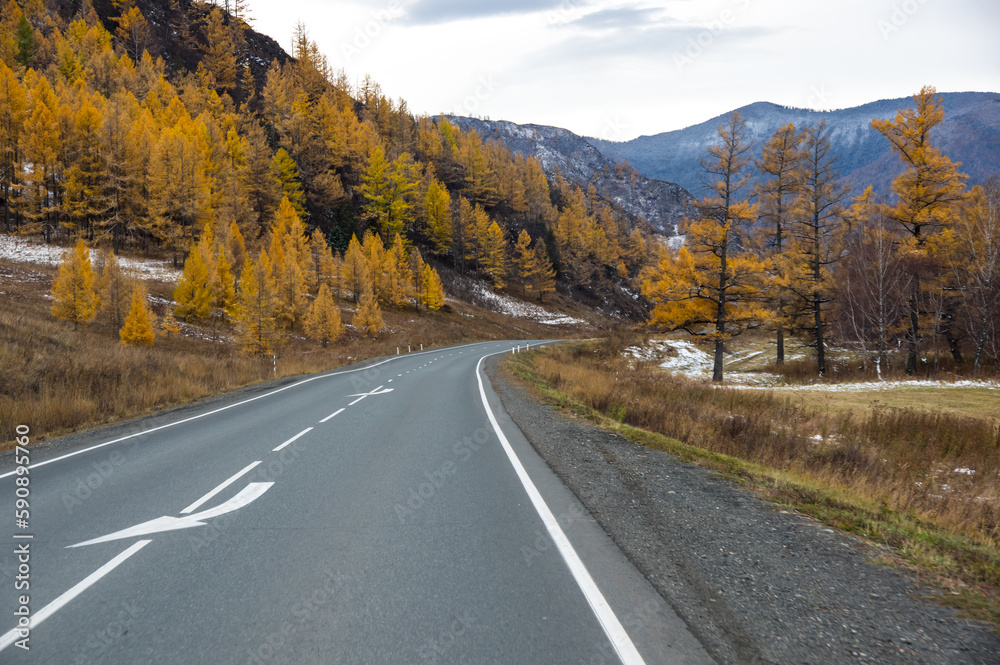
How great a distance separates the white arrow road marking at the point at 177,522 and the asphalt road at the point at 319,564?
0.03 m

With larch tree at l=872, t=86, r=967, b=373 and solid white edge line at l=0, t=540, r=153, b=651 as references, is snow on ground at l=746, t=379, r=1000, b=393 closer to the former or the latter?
larch tree at l=872, t=86, r=967, b=373

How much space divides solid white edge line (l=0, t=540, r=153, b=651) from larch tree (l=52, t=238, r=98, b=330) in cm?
3650

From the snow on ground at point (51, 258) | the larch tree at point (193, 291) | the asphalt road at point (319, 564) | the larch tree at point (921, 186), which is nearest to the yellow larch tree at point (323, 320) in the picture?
the larch tree at point (193, 291)

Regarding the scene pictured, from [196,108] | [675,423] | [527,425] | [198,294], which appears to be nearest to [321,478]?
[527,425]

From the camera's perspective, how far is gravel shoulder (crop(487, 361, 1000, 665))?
2.50 meters

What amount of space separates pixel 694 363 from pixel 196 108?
8364 cm

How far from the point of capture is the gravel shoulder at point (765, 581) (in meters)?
2.50

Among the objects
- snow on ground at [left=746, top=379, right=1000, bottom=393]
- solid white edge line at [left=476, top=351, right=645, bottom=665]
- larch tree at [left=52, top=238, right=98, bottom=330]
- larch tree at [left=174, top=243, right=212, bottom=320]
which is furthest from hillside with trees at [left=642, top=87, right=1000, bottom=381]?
larch tree at [left=52, top=238, right=98, bottom=330]

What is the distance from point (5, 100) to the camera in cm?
4744

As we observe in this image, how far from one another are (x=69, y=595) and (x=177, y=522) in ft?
4.46

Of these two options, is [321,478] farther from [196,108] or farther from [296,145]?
[196,108]

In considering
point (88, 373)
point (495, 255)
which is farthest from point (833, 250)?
point (495, 255)

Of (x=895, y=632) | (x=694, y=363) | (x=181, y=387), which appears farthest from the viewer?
(x=694, y=363)

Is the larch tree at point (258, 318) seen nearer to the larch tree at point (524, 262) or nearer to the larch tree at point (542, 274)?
the larch tree at point (524, 262)
